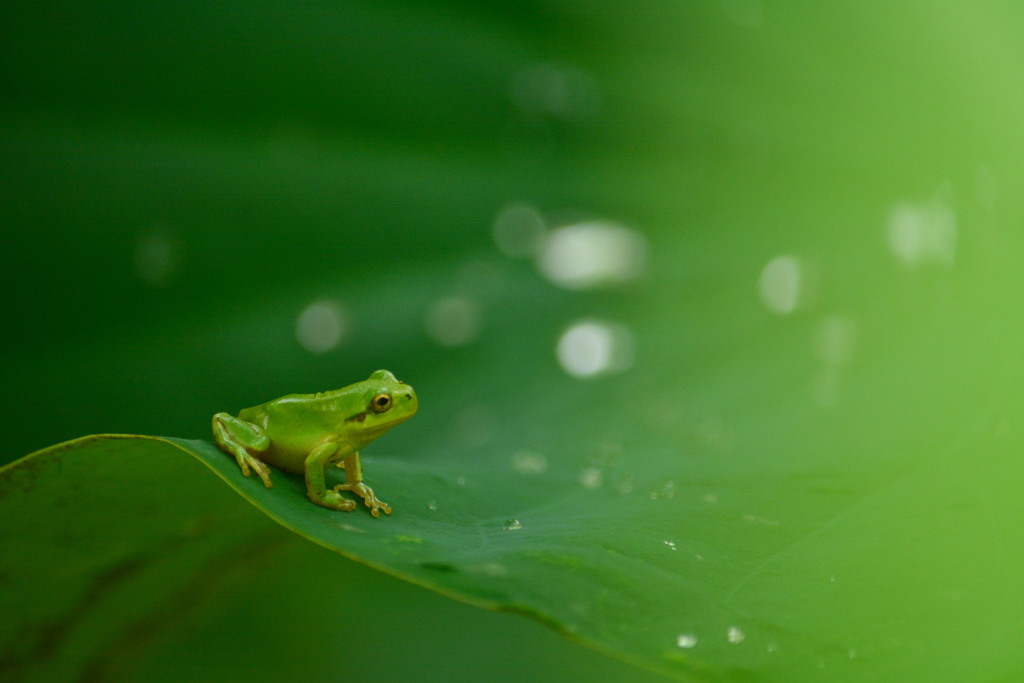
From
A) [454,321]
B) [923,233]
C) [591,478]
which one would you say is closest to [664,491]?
[591,478]

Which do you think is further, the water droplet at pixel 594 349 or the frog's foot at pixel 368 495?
the water droplet at pixel 594 349

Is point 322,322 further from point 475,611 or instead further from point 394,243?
point 475,611

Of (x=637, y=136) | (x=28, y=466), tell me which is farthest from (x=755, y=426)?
(x=28, y=466)

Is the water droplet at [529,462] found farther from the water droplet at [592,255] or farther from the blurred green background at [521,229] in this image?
the water droplet at [592,255]

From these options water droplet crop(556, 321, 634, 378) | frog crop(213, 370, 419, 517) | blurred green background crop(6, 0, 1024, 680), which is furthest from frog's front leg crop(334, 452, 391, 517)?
water droplet crop(556, 321, 634, 378)

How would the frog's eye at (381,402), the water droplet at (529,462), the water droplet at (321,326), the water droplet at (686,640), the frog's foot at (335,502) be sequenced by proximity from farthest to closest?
the water droplet at (321,326) → the water droplet at (529,462) → the frog's eye at (381,402) → the frog's foot at (335,502) → the water droplet at (686,640)

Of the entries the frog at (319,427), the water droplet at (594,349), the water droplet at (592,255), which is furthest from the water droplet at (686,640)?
the water droplet at (592,255)

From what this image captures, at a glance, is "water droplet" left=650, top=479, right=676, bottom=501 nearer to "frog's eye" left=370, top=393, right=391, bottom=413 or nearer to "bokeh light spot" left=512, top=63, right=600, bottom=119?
"frog's eye" left=370, top=393, right=391, bottom=413

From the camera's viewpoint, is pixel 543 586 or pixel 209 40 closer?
pixel 543 586
